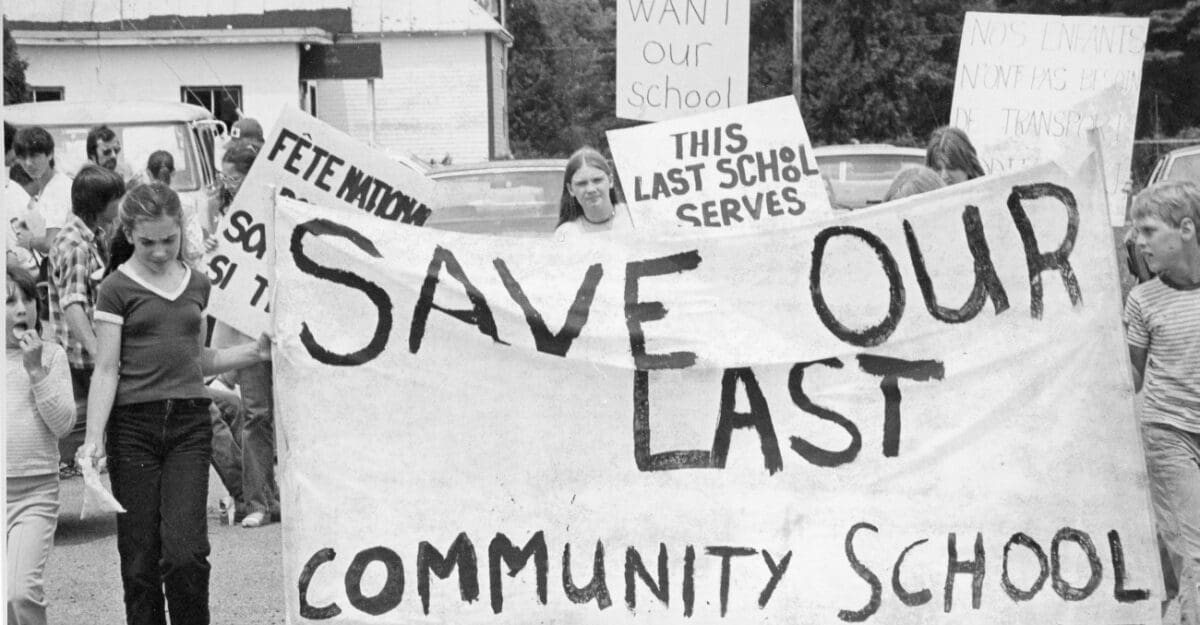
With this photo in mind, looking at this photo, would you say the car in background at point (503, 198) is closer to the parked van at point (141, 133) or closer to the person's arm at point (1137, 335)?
the parked van at point (141, 133)

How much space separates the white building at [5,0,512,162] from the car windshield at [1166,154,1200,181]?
23894mm

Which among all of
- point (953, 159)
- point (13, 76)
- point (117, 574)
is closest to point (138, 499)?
point (117, 574)

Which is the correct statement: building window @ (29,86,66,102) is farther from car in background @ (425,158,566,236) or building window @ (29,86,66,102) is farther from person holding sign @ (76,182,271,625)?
person holding sign @ (76,182,271,625)

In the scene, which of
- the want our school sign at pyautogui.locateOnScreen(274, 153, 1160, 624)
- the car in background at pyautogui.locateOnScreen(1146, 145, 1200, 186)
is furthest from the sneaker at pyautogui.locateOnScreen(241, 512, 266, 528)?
the car in background at pyautogui.locateOnScreen(1146, 145, 1200, 186)

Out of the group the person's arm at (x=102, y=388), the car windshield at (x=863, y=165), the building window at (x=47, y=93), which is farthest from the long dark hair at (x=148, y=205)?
the building window at (x=47, y=93)

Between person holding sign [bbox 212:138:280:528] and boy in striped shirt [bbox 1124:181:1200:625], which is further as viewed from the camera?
person holding sign [bbox 212:138:280:528]

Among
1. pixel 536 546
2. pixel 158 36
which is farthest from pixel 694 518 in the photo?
pixel 158 36

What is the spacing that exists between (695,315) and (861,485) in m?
0.72

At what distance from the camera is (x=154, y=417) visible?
5.62 metres

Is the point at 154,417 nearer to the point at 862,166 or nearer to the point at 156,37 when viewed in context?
the point at 862,166

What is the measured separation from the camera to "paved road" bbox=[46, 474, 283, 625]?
280 inches

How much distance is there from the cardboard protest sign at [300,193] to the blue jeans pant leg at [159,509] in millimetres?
1268

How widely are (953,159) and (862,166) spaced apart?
23.2ft

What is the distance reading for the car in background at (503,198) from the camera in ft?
42.2
